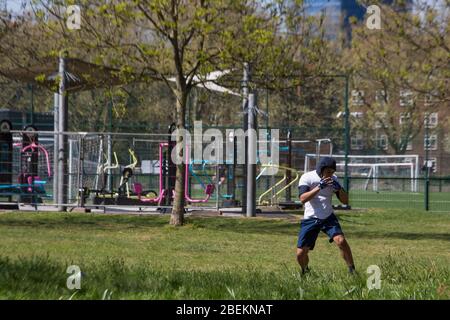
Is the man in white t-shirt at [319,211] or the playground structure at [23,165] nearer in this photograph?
the man in white t-shirt at [319,211]

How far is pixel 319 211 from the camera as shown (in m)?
11.0

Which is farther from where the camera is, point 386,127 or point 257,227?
point 386,127

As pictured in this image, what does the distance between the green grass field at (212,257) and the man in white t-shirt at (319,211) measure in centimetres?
37

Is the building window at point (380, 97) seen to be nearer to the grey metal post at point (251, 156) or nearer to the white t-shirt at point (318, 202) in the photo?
the grey metal post at point (251, 156)

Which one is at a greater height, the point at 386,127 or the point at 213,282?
the point at 386,127

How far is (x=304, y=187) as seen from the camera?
36.4ft

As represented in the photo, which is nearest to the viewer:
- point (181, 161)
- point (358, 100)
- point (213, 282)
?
point (213, 282)

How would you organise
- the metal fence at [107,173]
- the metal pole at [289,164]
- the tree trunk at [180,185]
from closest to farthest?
the tree trunk at [180,185] < the metal fence at [107,173] < the metal pole at [289,164]

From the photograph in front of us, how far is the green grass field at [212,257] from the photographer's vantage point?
7949 millimetres

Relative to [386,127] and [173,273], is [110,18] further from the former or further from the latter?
[386,127]

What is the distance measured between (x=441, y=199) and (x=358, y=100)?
62.8 feet

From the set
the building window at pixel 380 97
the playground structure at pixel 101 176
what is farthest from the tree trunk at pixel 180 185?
the building window at pixel 380 97
